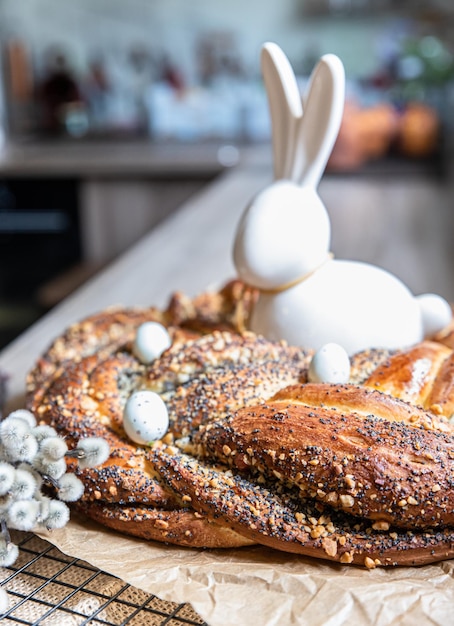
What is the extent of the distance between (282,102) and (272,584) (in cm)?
61

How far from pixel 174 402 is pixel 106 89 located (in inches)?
137

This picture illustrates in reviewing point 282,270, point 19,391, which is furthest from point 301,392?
point 19,391

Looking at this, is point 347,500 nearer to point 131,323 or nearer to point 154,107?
point 131,323

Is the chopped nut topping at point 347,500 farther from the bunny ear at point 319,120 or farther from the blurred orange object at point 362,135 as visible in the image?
the blurred orange object at point 362,135

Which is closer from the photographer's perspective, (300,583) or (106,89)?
(300,583)

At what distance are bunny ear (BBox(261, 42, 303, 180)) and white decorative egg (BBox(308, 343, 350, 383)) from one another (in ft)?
0.88

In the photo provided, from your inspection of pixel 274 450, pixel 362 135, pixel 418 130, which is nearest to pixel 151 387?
pixel 274 450

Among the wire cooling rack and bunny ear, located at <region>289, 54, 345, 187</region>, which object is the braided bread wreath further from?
bunny ear, located at <region>289, 54, 345, 187</region>

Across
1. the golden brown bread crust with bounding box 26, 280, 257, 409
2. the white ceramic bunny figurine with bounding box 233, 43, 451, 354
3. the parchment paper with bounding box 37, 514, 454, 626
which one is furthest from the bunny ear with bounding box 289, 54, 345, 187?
the parchment paper with bounding box 37, 514, 454, 626

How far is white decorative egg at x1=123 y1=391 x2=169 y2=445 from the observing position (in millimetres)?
886

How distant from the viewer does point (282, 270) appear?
102 cm

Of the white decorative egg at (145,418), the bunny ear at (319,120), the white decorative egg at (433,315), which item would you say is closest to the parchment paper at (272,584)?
the white decorative egg at (145,418)

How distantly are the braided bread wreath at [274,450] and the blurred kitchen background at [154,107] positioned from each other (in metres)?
2.13

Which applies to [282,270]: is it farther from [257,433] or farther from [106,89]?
[106,89]
